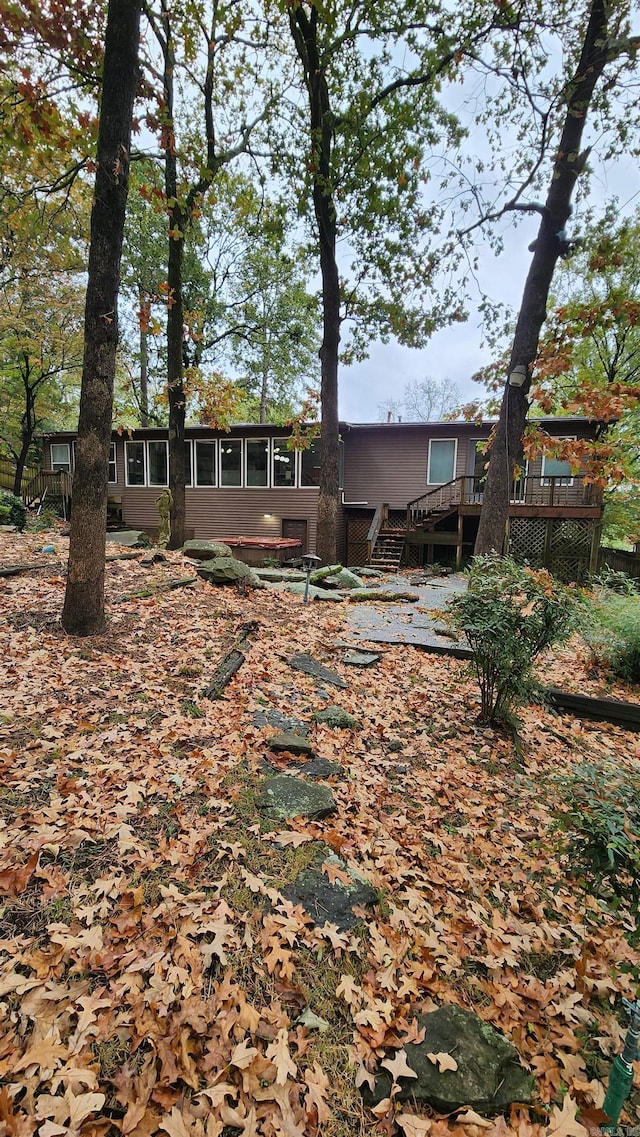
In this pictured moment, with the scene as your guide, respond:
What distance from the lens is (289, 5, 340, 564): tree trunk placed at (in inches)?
389

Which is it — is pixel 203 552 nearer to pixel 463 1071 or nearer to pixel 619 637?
pixel 619 637

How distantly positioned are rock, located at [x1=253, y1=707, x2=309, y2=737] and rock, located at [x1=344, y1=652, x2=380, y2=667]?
1.76 meters

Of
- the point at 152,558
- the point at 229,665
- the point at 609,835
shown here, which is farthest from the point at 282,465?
the point at 609,835

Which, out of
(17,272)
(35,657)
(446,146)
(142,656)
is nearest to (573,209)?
(446,146)

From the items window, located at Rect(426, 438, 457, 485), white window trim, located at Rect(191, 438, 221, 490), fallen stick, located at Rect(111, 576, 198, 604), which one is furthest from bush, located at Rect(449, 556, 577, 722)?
white window trim, located at Rect(191, 438, 221, 490)

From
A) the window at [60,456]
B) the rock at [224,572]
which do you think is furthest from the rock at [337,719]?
the window at [60,456]

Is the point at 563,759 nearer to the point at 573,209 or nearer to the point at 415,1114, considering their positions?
the point at 415,1114

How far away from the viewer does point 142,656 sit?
5.09 m

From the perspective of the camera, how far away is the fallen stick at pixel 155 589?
663 cm

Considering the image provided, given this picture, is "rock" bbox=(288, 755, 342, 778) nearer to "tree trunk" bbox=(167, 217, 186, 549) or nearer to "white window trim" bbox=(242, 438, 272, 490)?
"tree trunk" bbox=(167, 217, 186, 549)

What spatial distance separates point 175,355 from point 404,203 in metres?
6.29

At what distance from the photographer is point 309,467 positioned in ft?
55.4

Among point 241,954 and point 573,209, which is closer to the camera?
point 241,954

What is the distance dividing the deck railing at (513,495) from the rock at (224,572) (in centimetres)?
781
